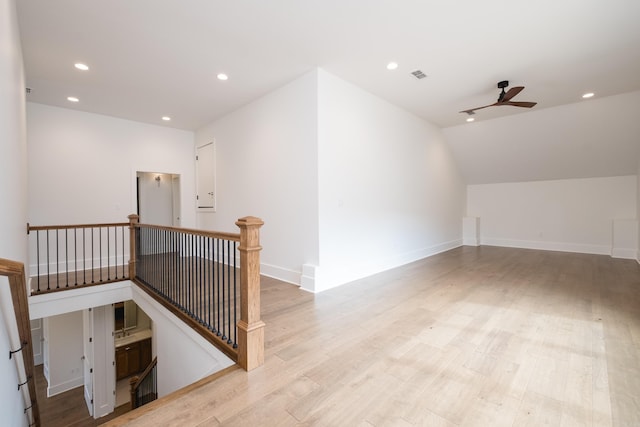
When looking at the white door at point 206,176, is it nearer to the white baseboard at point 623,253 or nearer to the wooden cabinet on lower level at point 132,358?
the wooden cabinet on lower level at point 132,358

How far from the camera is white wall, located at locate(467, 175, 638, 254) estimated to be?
6.50m

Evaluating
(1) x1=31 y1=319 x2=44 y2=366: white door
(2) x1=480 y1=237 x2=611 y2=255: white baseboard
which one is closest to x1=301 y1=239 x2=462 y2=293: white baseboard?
(2) x1=480 y1=237 x2=611 y2=255: white baseboard

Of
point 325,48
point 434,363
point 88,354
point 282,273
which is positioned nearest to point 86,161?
point 88,354

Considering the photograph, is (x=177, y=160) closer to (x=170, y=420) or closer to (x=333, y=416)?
(x=170, y=420)

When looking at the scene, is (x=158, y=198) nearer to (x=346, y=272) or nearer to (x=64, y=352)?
(x=64, y=352)

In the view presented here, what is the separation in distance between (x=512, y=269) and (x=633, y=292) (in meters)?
1.54

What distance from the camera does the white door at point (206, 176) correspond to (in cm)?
601

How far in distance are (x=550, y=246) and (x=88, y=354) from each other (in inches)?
440

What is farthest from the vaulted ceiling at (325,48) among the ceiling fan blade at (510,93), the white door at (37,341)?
the white door at (37,341)

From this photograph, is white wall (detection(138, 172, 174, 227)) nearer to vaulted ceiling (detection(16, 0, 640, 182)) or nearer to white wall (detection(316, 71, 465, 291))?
vaulted ceiling (detection(16, 0, 640, 182))

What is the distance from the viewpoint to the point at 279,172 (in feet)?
14.3

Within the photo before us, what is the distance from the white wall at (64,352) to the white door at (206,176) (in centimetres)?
356

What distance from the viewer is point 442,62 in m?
3.65

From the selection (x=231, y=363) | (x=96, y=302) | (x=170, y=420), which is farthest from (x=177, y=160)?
(x=170, y=420)
